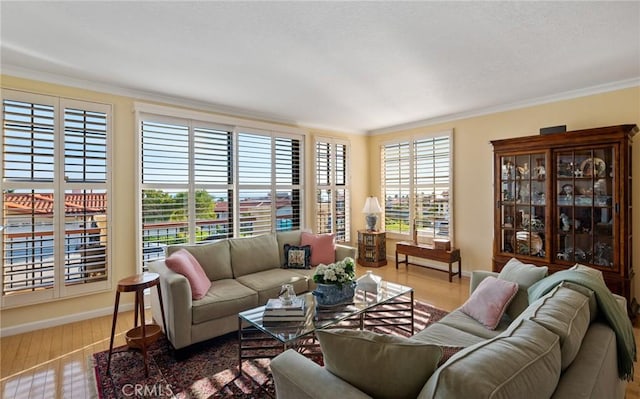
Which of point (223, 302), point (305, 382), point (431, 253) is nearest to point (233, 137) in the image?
point (223, 302)

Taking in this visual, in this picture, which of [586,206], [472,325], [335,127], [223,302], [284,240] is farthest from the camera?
[335,127]

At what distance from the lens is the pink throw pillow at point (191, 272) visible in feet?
8.90

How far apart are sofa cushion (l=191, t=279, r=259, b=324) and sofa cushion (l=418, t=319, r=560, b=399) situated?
2.14 m

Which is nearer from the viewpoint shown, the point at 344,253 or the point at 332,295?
the point at 332,295

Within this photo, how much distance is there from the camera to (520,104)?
13.7 ft

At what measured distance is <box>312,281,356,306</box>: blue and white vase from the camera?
2.55 metres

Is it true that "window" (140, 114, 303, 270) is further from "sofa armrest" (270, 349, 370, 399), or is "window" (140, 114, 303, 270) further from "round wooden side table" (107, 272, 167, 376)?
"sofa armrest" (270, 349, 370, 399)

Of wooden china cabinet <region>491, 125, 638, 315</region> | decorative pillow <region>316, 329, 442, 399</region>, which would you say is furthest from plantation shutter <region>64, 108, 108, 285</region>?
wooden china cabinet <region>491, 125, 638, 315</region>

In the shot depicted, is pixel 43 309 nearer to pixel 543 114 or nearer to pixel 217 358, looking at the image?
pixel 217 358

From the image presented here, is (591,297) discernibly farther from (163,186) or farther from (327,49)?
(163,186)

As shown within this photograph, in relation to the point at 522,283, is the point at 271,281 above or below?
below

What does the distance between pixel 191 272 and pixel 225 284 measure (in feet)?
1.55

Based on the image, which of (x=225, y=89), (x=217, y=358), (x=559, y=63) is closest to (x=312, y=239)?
(x=217, y=358)

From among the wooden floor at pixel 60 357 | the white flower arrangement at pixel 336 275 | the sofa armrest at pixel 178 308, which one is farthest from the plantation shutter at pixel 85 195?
the white flower arrangement at pixel 336 275
